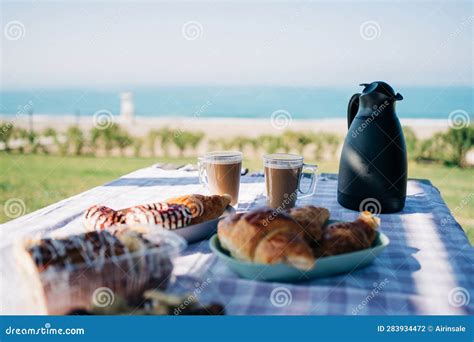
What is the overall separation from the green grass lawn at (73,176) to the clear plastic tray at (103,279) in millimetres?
2553

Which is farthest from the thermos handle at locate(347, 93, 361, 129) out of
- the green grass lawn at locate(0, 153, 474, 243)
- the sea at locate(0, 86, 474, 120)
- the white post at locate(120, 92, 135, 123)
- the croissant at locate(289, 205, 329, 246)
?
the sea at locate(0, 86, 474, 120)

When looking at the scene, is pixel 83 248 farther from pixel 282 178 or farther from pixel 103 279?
pixel 282 178

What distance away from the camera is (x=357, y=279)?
0.66 m

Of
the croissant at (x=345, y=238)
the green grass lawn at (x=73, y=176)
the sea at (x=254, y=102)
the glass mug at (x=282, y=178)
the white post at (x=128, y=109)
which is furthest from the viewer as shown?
the sea at (x=254, y=102)

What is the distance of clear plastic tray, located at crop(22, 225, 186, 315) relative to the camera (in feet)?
1.70

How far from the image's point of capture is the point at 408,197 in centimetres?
120

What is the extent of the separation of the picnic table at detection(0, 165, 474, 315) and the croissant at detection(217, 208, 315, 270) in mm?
42

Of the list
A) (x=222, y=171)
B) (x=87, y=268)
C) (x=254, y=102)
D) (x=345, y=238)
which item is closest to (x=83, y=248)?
(x=87, y=268)

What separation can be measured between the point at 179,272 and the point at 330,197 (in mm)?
602

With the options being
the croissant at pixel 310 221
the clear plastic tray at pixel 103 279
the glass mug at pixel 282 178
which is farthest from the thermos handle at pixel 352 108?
the clear plastic tray at pixel 103 279

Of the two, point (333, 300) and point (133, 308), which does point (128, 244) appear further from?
point (333, 300)

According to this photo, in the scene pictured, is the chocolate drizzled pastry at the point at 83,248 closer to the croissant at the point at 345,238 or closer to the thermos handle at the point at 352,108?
the croissant at the point at 345,238

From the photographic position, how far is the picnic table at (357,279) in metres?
0.60

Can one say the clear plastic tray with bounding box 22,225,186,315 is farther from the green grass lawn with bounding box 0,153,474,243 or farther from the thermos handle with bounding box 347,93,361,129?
the green grass lawn with bounding box 0,153,474,243
